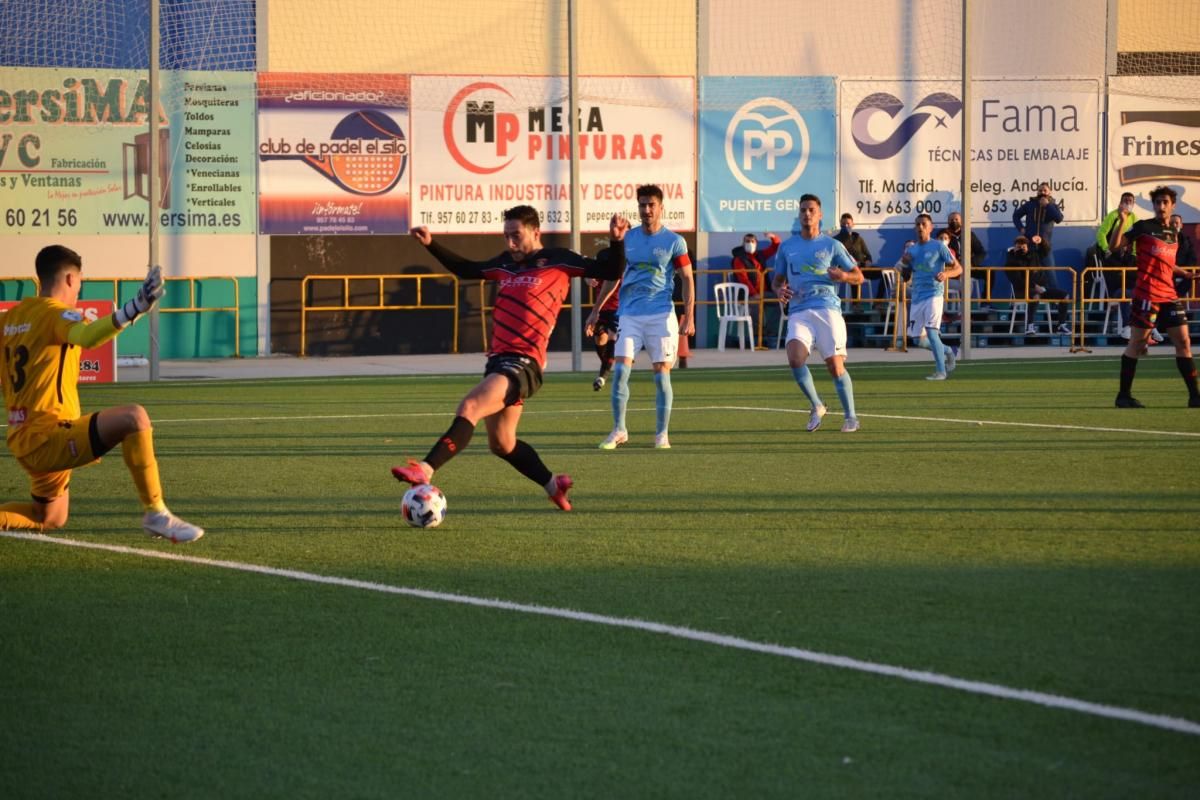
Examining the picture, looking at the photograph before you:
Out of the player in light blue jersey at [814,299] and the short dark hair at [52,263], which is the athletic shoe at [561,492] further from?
→ the player in light blue jersey at [814,299]

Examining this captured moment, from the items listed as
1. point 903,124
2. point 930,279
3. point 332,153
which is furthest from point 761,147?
point 930,279

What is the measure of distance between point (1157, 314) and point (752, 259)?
1525cm

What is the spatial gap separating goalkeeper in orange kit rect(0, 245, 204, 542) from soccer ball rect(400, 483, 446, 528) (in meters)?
1.24

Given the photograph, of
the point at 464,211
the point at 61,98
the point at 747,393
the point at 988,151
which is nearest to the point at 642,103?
the point at 464,211

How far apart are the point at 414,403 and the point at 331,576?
1242 centimetres

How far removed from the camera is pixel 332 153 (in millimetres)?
32094

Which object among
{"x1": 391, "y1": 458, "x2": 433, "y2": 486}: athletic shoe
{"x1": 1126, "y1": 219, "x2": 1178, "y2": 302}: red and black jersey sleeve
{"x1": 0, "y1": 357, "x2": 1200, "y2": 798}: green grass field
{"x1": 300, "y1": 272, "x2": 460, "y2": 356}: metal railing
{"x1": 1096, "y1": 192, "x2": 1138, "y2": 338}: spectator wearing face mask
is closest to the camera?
{"x1": 0, "y1": 357, "x2": 1200, "y2": 798}: green grass field

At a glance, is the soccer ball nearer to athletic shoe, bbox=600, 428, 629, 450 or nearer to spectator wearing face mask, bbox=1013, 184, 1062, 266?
athletic shoe, bbox=600, 428, 629, 450

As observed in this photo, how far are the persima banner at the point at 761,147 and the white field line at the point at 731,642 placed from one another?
25.3m

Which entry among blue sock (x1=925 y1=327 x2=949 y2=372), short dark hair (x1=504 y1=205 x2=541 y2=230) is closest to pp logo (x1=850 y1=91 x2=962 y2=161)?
blue sock (x1=925 y1=327 x2=949 y2=372)

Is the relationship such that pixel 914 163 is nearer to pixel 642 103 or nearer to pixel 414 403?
pixel 642 103

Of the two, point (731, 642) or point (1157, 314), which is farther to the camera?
point (1157, 314)

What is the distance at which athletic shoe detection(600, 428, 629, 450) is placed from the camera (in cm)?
1516

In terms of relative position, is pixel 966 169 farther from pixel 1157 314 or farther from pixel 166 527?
pixel 166 527
